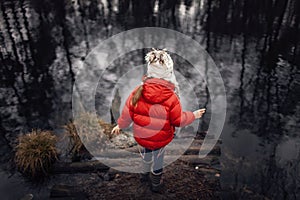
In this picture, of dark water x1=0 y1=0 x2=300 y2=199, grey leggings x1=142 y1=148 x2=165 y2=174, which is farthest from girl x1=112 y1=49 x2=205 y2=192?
dark water x1=0 y1=0 x2=300 y2=199

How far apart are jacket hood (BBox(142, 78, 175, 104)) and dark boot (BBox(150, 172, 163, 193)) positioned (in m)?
1.53

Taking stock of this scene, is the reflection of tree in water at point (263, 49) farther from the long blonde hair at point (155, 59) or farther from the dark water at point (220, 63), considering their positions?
the long blonde hair at point (155, 59)

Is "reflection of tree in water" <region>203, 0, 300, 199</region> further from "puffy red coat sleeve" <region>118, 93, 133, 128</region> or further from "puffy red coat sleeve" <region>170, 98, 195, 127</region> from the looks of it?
"puffy red coat sleeve" <region>118, 93, 133, 128</region>

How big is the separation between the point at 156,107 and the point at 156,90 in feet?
0.80

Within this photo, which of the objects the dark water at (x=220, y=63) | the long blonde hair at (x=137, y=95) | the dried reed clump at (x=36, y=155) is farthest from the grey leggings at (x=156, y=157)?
the dried reed clump at (x=36, y=155)

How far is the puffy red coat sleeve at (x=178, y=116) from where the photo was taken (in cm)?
397

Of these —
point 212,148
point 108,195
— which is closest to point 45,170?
point 108,195

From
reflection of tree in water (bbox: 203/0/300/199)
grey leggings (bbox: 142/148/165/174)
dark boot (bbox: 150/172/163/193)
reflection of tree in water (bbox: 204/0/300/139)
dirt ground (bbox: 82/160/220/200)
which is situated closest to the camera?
grey leggings (bbox: 142/148/165/174)

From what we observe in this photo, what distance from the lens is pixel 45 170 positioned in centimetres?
555

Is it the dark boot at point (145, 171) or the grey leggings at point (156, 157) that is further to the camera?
the dark boot at point (145, 171)

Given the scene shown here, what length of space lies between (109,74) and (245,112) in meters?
4.40

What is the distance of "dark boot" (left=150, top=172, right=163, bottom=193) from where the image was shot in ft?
15.8

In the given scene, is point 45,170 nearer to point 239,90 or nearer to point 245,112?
point 245,112

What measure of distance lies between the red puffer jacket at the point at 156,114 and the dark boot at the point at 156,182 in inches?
29.6
